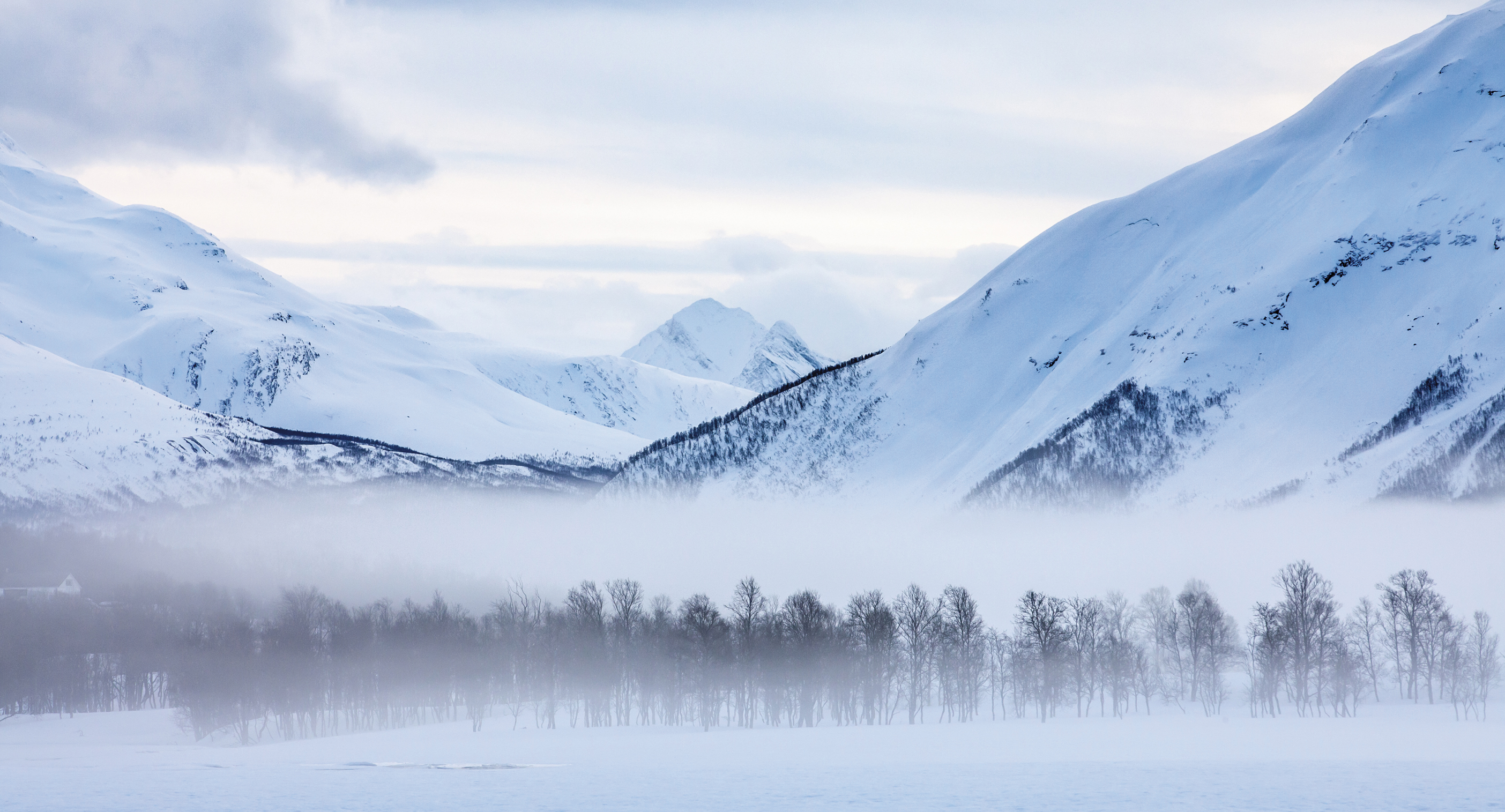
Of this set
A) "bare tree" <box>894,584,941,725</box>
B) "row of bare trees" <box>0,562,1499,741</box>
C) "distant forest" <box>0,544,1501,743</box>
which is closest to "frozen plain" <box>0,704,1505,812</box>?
"distant forest" <box>0,544,1501,743</box>

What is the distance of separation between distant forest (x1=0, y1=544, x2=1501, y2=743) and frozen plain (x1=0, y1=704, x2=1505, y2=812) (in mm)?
6438

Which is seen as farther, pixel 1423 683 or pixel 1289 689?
pixel 1423 683

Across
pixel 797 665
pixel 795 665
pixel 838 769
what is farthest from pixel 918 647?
pixel 838 769

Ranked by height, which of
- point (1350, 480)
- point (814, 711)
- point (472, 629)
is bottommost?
point (814, 711)

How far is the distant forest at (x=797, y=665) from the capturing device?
114000 mm

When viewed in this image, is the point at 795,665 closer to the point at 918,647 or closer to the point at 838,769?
the point at 918,647

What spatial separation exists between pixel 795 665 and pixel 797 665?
0.55ft

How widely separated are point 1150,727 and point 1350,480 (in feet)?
396

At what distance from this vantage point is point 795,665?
11881cm

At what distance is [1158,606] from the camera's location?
142 meters

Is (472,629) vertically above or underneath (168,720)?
above

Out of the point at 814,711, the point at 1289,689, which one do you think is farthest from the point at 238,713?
the point at 1289,689

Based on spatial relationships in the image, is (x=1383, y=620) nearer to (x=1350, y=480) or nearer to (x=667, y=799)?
(x=1350, y=480)

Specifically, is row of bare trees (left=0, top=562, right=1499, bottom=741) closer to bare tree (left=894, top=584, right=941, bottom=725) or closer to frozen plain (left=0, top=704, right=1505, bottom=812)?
bare tree (left=894, top=584, right=941, bottom=725)
